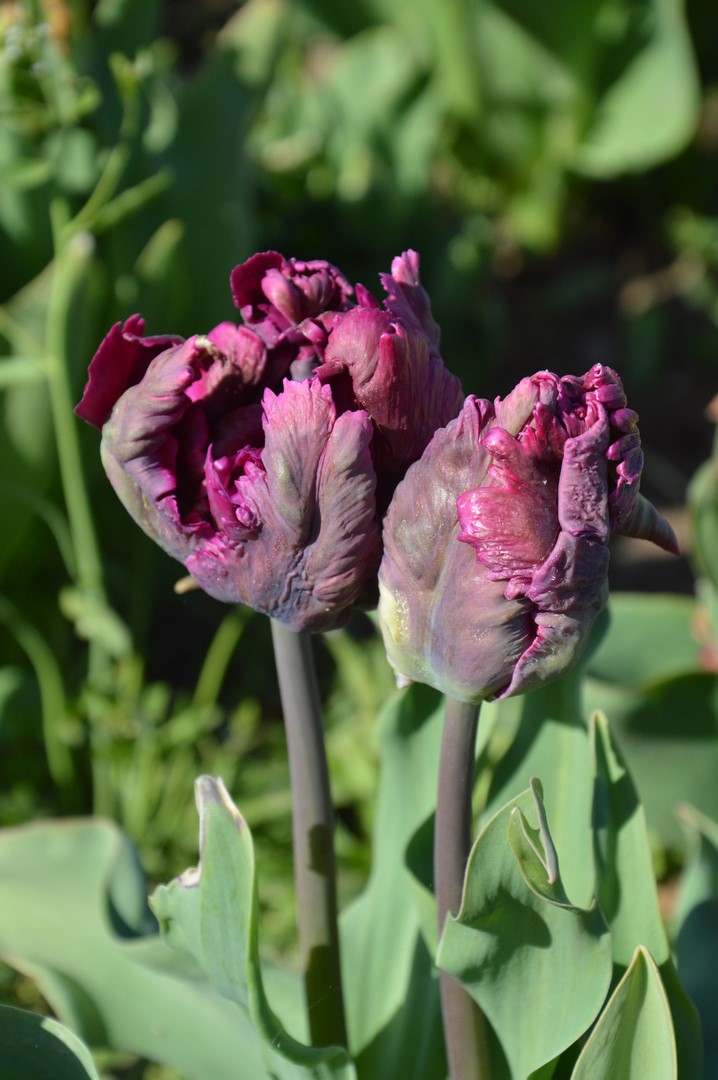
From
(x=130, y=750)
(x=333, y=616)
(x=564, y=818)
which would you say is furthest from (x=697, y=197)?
(x=333, y=616)

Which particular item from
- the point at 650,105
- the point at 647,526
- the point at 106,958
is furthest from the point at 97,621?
the point at 650,105

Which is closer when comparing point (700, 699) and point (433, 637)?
point (433, 637)

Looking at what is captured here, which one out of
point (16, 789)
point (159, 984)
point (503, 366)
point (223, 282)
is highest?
point (223, 282)

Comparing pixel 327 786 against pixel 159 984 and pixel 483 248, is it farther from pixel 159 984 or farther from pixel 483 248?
pixel 483 248

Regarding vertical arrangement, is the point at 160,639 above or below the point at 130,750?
A: below

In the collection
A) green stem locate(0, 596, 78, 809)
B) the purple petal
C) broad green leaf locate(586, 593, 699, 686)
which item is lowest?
broad green leaf locate(586, 593, 699, 686)

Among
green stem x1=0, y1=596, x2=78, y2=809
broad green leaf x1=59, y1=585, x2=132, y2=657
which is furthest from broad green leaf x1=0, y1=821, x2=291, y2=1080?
green stem x1=0, y1=596, x2=78, y2=809

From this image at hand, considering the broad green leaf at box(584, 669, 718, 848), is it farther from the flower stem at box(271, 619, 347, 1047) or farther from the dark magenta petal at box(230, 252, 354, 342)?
the dark magenta petal at box(230, 252, 354, 342)

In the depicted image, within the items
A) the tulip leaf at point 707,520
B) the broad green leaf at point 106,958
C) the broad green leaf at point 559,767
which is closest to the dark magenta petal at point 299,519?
the broad green leaf at point 559,767
